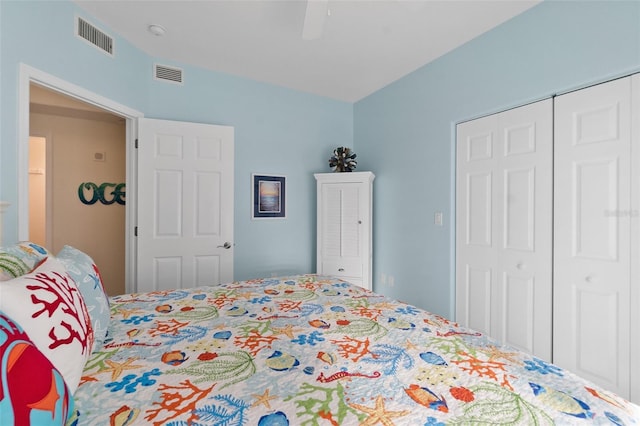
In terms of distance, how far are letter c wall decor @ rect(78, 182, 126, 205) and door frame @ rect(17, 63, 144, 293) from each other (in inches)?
50.1

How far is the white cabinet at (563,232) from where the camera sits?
1685mm

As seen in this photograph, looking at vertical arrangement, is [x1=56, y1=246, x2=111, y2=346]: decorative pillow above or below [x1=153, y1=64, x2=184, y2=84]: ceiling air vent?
below

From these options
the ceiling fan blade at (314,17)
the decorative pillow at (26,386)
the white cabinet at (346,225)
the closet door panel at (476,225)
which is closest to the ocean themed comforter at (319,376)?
the decorative pillow at (26,386)

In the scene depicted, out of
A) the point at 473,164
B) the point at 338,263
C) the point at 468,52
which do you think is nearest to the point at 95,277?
the point at 338,263

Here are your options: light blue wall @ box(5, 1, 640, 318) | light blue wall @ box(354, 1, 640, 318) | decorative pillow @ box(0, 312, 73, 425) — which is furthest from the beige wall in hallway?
decorative pillow @ box(0, 312, 73, 425)

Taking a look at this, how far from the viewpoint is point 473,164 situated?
2537mm

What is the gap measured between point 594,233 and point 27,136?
11.3 ft

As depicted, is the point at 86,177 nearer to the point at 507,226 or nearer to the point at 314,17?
the point at 314,17

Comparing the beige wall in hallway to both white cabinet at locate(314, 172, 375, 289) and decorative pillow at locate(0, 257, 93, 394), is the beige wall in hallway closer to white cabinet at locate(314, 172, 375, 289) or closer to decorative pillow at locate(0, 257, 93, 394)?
white cabinet at locate(314, 172, 375, 289)

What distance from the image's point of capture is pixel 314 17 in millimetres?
1620

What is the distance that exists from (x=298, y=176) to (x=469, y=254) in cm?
205

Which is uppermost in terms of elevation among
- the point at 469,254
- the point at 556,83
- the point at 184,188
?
the point at 556,83

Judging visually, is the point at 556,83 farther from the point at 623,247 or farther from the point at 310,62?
the point at 310,62

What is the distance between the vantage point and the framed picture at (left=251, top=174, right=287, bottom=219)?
11.0 ft
